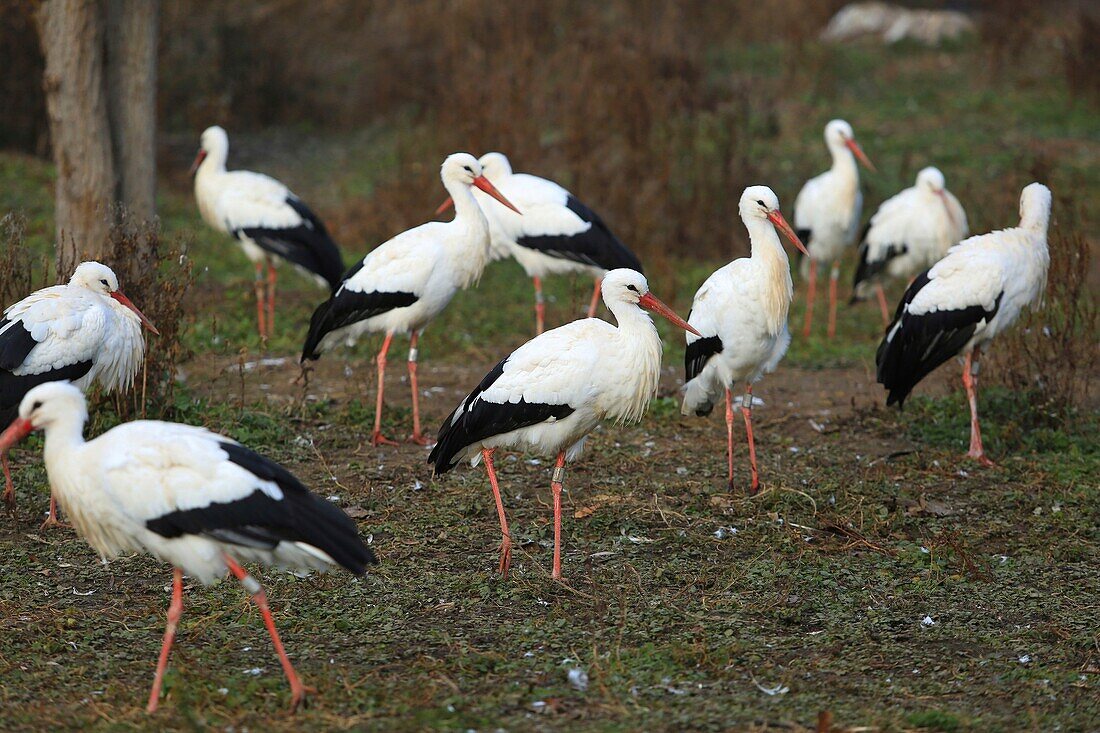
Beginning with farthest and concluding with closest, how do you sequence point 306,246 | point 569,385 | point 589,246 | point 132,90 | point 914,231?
point 914,231
point 132,90
point 306,246
point 589,246
point 569,385

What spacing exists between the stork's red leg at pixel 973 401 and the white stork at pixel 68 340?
4.02m

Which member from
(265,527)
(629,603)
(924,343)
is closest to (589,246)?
(924,343)

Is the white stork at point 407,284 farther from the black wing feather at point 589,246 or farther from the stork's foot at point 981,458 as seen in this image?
the stork's foot at point 981,458

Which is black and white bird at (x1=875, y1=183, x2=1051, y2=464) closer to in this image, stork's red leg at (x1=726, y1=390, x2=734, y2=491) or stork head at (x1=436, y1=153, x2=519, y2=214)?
stork's red leg at (x1=726, y1=390, x2=734, y2=491)

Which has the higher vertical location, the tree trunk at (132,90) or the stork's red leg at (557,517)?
the tree trunk at (132,90)

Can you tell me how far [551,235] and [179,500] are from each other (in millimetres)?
4845

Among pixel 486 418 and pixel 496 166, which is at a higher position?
pixel 496 166

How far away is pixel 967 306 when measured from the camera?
6.68 m

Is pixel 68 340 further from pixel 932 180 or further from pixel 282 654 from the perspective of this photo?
pixel 932 180

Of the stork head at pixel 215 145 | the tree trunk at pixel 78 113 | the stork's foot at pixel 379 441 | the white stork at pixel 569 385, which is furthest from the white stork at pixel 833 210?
the tree trunk at pixel 78 113

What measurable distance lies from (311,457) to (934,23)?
1479 centimetres

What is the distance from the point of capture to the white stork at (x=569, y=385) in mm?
4984

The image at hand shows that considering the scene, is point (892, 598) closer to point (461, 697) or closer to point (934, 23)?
point (461, 697)

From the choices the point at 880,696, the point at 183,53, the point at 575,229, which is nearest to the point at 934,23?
the point at 183,53
